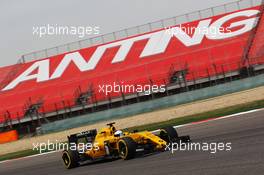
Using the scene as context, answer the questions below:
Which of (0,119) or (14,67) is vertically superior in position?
(14,67)

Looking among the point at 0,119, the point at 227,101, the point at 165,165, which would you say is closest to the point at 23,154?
the point at 227,101

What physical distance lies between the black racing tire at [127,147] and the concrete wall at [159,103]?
69.7ft

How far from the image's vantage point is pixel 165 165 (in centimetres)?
1112

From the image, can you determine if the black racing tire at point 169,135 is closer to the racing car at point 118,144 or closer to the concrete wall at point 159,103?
the racing car at point 118,144

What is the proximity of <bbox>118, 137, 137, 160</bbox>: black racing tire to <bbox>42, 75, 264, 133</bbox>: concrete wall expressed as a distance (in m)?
21.2

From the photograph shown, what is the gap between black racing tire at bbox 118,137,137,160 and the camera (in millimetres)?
12992

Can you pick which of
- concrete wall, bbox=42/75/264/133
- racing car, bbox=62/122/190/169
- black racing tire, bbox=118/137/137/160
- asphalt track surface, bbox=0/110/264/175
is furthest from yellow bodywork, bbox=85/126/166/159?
concrete wall, bbox=42/75/264/133

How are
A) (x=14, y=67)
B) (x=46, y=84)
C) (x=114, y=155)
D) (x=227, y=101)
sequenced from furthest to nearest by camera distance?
1. (x=14, y=67)
2. (x=46, y=84)
3. (x=227, y=101)
4. (x=114, y=155)

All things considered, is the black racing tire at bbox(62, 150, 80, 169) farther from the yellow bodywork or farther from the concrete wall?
the concrete wall

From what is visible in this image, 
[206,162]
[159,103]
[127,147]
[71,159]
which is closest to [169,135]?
[127,147]

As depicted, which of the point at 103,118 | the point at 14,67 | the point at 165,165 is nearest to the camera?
the point at 165,165

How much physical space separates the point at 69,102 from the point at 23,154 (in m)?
18.0

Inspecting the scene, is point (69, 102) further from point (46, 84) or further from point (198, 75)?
point (198, 75)

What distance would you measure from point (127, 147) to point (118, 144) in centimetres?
39
